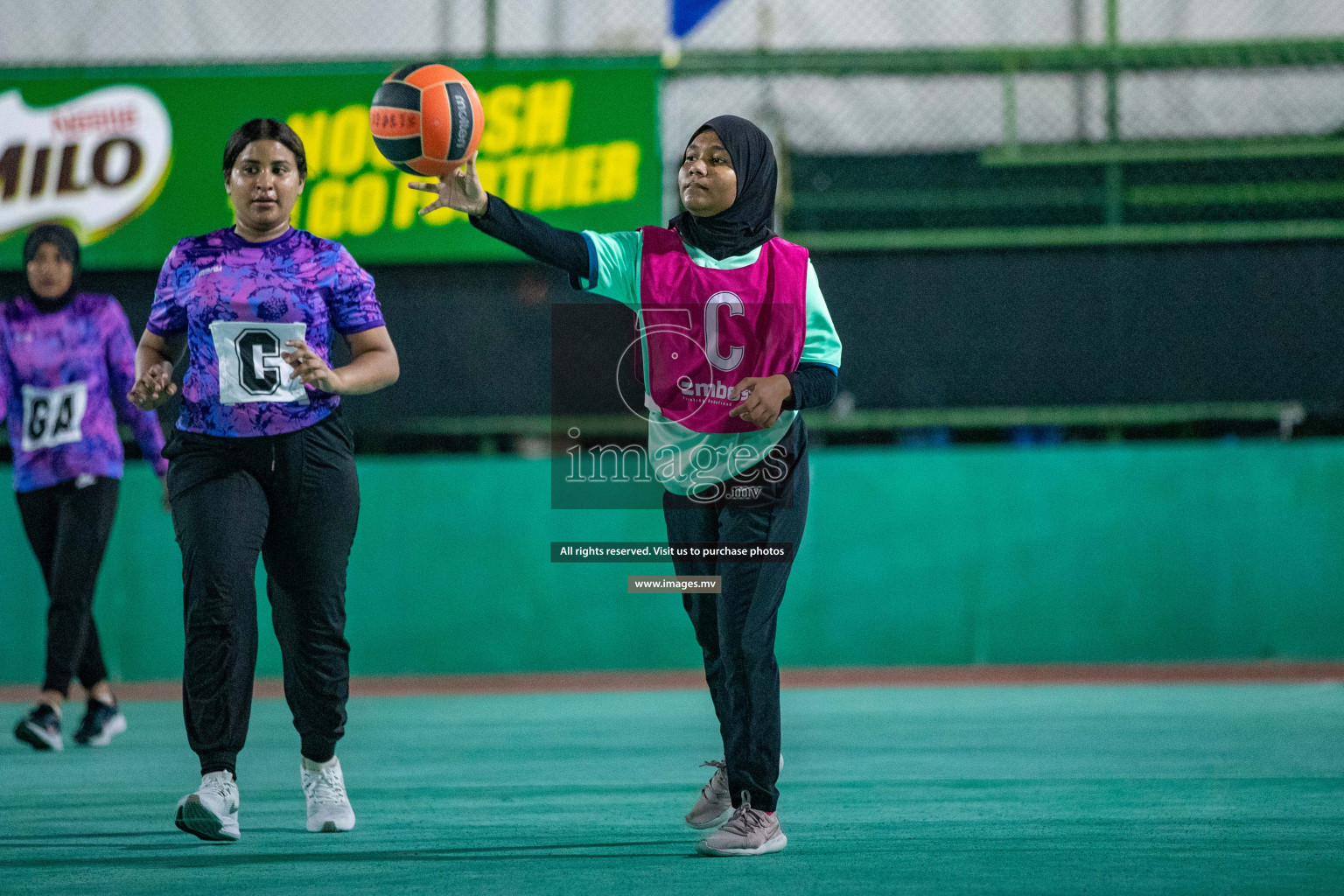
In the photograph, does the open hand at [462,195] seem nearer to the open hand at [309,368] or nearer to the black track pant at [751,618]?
the open hand at [309,368]

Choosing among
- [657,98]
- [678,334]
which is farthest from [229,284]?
[657,98]

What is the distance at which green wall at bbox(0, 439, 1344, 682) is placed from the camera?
10.2 metres

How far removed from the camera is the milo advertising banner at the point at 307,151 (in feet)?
33.0

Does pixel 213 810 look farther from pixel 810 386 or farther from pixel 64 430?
pixel 64 430

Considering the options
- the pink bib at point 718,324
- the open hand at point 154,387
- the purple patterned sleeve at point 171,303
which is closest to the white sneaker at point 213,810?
the open hand at point 154,387

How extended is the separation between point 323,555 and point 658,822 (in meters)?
1.34

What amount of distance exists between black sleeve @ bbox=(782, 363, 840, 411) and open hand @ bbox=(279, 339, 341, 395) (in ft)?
4.21

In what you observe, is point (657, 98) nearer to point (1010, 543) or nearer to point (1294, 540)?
point (1010, 543)

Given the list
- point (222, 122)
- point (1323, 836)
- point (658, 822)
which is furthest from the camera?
point (222, 122)

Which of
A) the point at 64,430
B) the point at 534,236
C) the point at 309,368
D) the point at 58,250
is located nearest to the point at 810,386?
the point at 534,236

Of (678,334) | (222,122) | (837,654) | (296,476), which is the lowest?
(837,654)

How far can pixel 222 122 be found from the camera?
10086 millimetres

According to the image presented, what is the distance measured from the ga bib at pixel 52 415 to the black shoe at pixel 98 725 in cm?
126

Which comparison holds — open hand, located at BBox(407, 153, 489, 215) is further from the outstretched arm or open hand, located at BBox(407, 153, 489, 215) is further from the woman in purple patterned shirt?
the woman in purple patterned shirt
